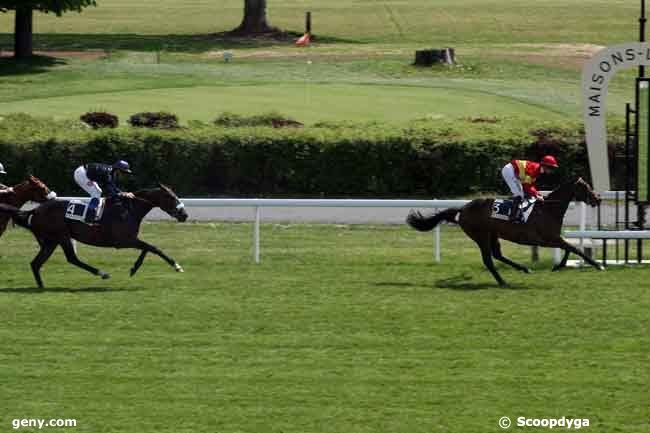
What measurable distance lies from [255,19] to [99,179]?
30.9 m

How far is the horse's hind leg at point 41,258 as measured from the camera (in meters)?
12.3

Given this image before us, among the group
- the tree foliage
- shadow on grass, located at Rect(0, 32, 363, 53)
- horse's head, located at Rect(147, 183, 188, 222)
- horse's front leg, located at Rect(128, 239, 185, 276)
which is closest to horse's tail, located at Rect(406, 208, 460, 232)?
horse's head, located at Rect(147, 183, 188, 222)

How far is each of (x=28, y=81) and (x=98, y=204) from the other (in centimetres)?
1984

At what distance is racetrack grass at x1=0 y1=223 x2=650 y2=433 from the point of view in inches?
307

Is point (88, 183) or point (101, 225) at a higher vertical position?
point (88, 183)

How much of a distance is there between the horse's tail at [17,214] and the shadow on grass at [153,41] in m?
26.8

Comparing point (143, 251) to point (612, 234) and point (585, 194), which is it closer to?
point (585, 194)

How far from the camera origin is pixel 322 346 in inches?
375

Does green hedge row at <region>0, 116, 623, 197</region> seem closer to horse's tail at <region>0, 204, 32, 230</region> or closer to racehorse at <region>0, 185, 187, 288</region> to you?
horse's tail at <region>0, 204, 32, 230</region>

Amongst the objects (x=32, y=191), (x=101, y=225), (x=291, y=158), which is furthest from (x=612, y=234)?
A: (x=291, y=158)

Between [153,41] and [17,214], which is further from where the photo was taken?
[153,41]

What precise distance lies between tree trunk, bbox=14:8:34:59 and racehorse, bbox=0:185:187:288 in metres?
22.3

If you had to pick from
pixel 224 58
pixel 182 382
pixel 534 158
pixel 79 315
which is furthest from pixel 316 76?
pixel 182 382

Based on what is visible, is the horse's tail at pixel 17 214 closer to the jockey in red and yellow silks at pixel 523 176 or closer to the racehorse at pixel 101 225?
the racehorse at pixel 101 225
